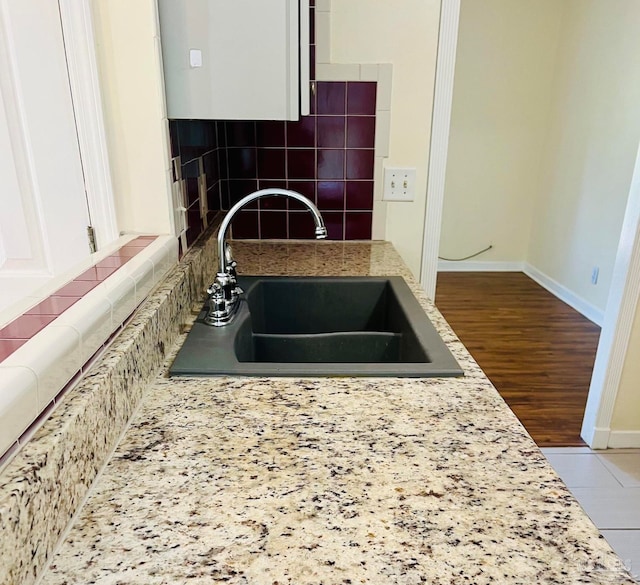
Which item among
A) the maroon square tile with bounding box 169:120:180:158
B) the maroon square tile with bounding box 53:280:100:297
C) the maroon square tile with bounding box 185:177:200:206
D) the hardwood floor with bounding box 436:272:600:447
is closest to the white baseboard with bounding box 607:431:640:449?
the hardwood floor with bounding box 436:272:600:447

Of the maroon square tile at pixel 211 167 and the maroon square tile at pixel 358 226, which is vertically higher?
the maroon square tile at pixel 211 167

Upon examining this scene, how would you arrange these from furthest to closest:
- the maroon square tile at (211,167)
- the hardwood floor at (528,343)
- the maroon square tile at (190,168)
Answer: the hardwood floor at (528,343), the maroon square tile at (211,167), the maroon square tile at (190,168)

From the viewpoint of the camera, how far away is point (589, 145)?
11.9 feet

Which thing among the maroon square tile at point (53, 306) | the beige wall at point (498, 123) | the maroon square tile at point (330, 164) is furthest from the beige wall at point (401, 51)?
the beige wall at point (498, 123)

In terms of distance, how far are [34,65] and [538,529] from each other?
44.7 inches

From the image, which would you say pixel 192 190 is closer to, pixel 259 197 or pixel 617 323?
pixel 259 197

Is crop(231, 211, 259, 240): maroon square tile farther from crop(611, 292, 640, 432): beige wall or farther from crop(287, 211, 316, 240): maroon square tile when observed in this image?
crop(611, 292, 640, 432): beige wall

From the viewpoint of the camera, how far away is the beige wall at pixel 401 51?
5.47 ft

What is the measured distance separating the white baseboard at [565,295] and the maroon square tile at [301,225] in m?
2.24

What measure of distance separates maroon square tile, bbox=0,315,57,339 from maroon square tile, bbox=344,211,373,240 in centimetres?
127

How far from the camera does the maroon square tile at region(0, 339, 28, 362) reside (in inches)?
24.1

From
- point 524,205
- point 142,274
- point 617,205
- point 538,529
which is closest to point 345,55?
point 142,274

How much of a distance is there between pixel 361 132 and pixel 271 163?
0.33m

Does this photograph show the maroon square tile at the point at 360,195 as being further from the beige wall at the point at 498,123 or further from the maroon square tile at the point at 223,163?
the beige wall at the point at 498,123
